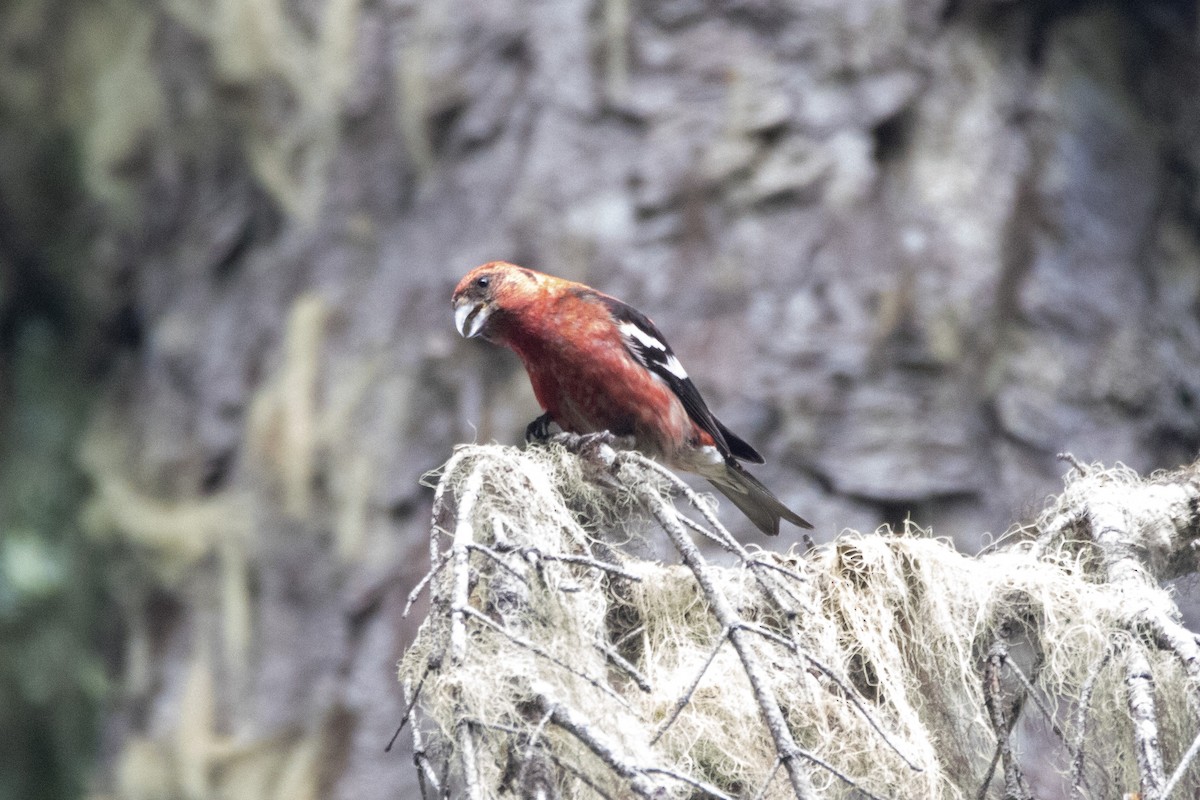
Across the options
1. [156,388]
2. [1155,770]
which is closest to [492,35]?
[156,388]

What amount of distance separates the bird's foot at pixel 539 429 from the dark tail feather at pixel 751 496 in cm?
65

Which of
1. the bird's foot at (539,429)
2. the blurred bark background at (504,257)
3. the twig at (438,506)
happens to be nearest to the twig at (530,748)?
the twig at (438,506)

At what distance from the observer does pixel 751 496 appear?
4.34m

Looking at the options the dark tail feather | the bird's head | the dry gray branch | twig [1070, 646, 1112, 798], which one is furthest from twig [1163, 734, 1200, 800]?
the bird's head

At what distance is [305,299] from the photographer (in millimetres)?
6652

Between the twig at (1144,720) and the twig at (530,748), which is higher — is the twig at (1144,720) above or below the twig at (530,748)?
above

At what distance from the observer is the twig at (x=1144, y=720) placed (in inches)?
76.1

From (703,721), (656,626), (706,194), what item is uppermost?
(706,194)

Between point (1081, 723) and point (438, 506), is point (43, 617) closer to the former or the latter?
point (438, 506)

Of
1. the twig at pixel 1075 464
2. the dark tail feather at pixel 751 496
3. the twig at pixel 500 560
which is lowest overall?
the twig at pixel 500 560

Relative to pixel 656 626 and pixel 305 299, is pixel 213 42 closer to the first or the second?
pixel 305 299

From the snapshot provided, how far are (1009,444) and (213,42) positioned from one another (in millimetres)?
4867

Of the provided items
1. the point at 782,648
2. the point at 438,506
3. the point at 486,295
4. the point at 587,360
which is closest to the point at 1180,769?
the point at 782,648

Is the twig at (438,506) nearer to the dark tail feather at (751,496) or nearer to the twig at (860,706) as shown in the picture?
the twig at (860,706)
